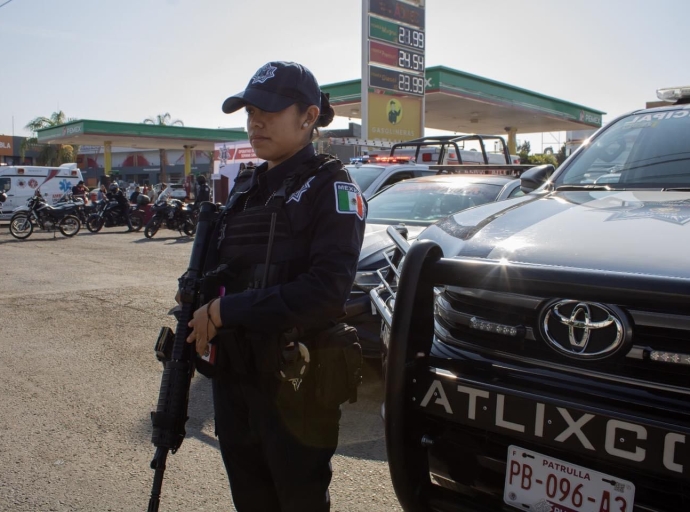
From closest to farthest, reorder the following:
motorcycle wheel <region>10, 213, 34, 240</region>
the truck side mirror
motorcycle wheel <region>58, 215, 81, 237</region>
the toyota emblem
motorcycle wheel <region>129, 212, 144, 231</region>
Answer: the toyota emblem → the truck side mirror → motorcycle wheel <region>10, 213, 34, 240</region> → motorcycle wheel <region>58, 215, 81, 237</region> → motorcycle wheel <region>129, 212, 144, 231</region>

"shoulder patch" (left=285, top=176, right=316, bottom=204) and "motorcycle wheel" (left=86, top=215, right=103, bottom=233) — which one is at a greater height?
"shoulder patch" (left=285, top=176, right=316, bottom=204)

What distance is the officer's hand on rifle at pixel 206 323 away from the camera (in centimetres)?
177

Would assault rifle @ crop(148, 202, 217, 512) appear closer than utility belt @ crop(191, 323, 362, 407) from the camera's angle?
No

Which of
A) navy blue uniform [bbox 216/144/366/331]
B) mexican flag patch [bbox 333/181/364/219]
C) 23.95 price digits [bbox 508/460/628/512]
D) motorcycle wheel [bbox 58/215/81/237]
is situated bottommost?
motorcycle wheel [bbox 58/215/81/237]

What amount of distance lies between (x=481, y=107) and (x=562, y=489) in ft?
88.0

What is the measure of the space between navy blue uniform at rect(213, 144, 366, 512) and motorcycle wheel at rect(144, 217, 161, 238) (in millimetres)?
14013

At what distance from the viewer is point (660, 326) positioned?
1625 mm

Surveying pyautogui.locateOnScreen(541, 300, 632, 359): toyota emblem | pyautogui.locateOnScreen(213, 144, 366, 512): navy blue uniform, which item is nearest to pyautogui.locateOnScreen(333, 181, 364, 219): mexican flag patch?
pyautogui.locateOnScreen(213, 144, 366, 512): navy blue uniform

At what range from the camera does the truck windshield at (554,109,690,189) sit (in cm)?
282

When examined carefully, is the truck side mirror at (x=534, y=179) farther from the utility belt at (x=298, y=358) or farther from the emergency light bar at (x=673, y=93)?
the utility belt at (x=298, y=358)

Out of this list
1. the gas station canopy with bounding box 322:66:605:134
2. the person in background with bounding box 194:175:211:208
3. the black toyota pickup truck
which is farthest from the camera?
the gas station canopy with bounding box 322:66:605:134

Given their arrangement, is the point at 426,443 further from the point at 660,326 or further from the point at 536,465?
the point at 660,326

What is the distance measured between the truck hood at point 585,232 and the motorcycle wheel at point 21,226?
47.4ft

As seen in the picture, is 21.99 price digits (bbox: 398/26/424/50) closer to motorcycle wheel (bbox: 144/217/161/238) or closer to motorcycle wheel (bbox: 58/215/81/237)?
motorcycle wheel (bbox: 144/217/161/238)
